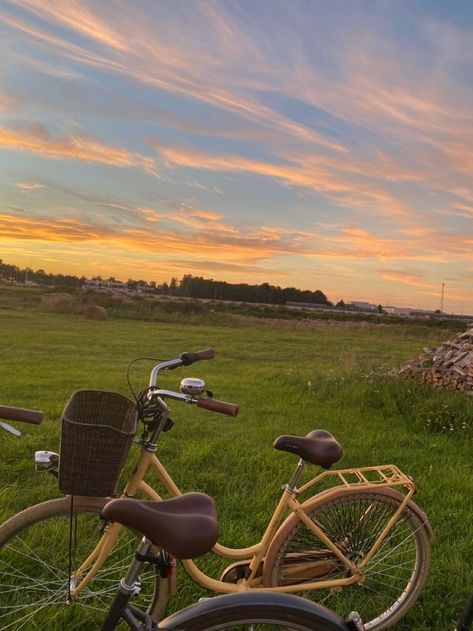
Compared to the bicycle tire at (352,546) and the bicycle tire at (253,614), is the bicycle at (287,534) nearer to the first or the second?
the bicycle tire at (352,546)

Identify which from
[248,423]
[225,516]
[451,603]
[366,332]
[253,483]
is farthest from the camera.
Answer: [366,332]

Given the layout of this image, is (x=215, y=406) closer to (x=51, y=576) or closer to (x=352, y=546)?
(x=352, y=546)

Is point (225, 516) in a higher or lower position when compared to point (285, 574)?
lower

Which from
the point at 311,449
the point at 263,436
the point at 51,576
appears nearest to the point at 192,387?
the point at 311,449

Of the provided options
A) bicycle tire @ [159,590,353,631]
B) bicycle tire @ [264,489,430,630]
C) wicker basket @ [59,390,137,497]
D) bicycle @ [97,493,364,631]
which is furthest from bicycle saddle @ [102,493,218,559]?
bicycle tire @ [264,489,430,630]

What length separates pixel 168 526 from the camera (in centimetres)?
170

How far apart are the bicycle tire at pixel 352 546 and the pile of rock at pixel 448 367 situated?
6782 mm

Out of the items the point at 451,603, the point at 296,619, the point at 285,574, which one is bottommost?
the point at 451,603

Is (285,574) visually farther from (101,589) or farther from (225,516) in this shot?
(225,516)

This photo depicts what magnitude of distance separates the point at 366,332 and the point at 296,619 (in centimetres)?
3307

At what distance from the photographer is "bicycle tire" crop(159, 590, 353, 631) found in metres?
1.64

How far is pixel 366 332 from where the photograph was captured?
111 feet

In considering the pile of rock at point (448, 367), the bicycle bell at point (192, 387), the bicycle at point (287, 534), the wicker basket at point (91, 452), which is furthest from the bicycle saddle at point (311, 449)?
the pile of rock at point (448, 367)

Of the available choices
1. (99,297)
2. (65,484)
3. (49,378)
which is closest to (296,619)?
(65,484)
